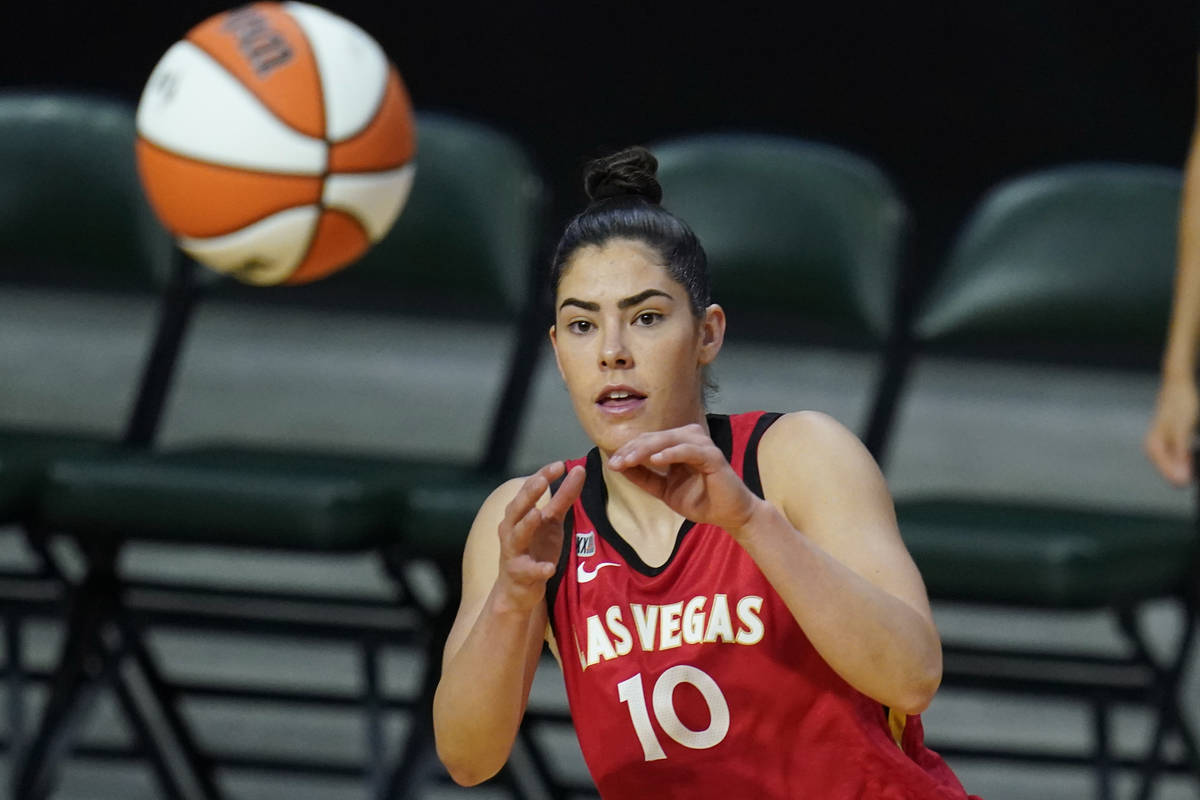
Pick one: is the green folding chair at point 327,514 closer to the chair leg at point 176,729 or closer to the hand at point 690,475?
the chair leg at point 176,729

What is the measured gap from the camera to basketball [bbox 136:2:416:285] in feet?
10.3

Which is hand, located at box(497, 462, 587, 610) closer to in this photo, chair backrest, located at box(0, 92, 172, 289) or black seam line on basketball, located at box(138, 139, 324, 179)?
black seam line on basketball, located at box(138, 139, 324, 179)

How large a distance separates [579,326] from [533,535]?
0.26m

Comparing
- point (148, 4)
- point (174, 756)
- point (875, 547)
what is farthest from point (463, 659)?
point (148, 4)

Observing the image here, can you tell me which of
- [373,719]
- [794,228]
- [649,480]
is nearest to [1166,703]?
[794,228]

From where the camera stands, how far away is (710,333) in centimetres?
197

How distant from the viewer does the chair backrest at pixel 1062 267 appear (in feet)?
12.1

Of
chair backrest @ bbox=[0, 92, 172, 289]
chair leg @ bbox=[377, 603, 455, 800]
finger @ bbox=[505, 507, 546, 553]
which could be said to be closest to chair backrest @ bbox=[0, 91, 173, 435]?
chair backrest @ bbox=[0, 92, 172, 289]

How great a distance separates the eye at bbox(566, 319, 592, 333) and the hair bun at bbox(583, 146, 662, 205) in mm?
169

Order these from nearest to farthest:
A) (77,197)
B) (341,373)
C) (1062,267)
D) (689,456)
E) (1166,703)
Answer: (689,456) < (1166,703) < (1062,267) < (77,197) < (341,373)

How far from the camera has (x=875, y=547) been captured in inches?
72.6

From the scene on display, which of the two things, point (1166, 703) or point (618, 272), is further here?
point (1166, 703)

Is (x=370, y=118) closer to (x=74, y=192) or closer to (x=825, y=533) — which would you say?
(x=74, y=192)

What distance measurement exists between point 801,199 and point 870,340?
1.06 ft
